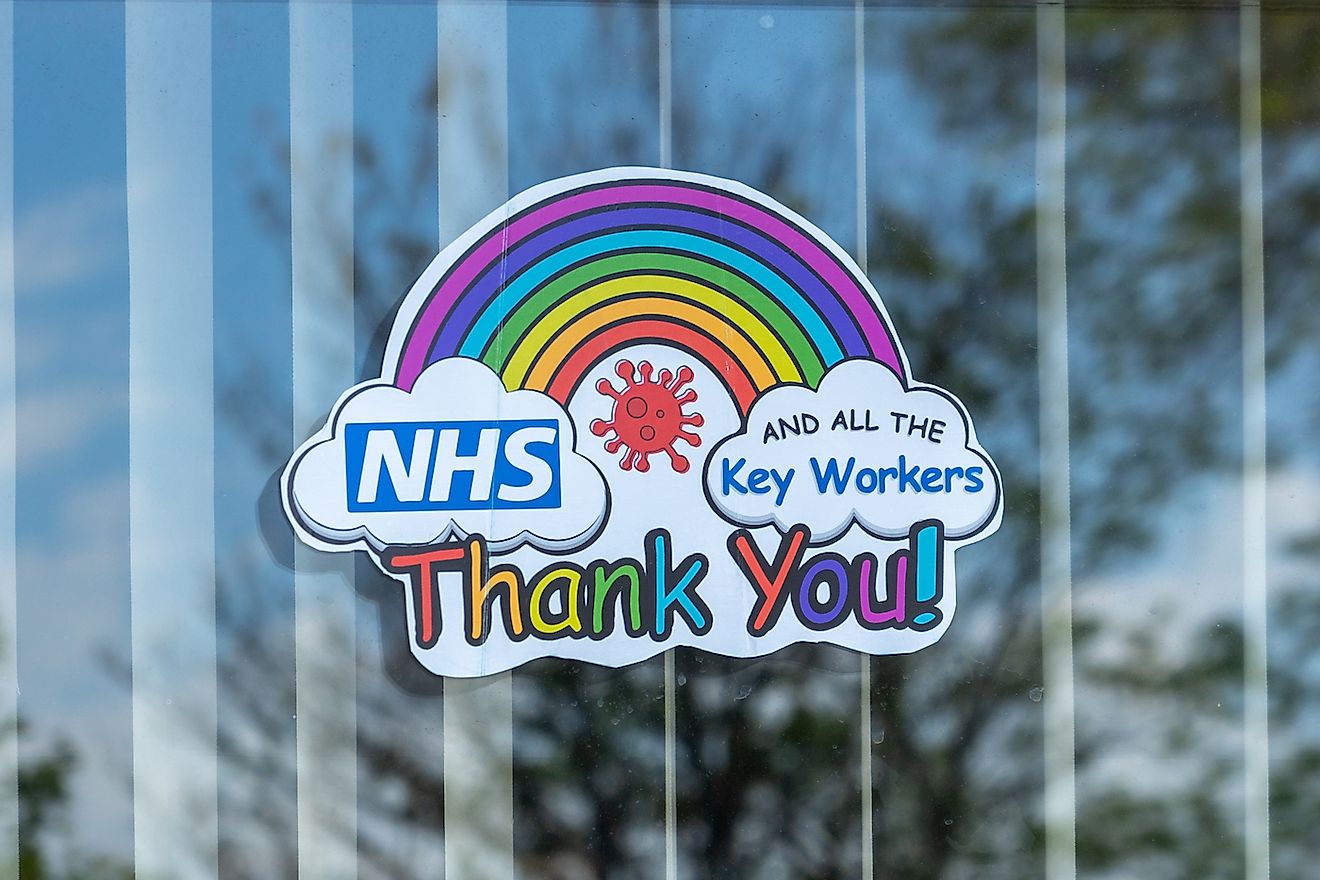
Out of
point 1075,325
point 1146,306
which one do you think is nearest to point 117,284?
point 1075,325

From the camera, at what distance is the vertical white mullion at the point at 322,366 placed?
95.5 inches

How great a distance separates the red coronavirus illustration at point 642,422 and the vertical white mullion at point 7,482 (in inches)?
47.9

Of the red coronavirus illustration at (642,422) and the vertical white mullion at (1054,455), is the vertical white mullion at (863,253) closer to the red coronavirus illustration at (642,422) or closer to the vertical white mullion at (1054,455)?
the vertical white mullion at (1054,455)

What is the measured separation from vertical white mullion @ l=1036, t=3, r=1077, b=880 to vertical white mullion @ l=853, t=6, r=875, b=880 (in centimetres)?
37

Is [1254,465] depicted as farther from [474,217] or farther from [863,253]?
[474,217]

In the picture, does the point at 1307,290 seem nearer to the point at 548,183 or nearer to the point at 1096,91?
the point at 1096,91

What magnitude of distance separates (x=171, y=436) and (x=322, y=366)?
343 mm

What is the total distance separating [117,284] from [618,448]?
110cm

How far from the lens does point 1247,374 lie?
2541mm

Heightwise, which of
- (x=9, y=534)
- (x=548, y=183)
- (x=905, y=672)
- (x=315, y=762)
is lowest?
(x=315, y=762)

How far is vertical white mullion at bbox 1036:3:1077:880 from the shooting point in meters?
2.48

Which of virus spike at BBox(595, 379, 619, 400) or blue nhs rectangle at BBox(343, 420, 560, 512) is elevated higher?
virus spike at BBox(595, 379, 619, 400)

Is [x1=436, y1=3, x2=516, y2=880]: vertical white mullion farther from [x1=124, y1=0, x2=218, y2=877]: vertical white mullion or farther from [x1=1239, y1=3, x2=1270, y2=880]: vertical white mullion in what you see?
[x1=1239, y1=3, x2=1270, y2=880]: vertical white mullion

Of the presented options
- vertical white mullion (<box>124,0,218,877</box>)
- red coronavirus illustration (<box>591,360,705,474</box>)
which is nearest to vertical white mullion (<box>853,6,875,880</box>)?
red coronavirus illustration (<box>591,360,705,474</box>)
